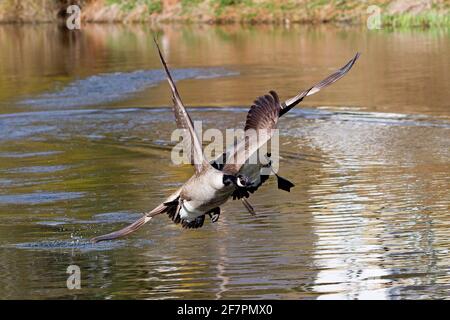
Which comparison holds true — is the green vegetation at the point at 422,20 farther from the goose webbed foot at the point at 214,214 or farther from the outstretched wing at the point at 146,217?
the goose webbed foot at the point at 214,214

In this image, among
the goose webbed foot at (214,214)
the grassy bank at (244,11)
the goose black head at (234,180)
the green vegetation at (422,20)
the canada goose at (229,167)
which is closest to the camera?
the goose black head at (234,180)

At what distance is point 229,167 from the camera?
8.80 m

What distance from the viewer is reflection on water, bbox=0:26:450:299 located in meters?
8.56

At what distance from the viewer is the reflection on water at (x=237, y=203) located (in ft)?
28.1

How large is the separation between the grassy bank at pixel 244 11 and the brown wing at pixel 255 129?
2805 centimetres

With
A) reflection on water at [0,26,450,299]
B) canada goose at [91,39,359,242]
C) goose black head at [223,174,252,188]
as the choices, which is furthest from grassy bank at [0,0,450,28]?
goose black head at [223,174,252,188]

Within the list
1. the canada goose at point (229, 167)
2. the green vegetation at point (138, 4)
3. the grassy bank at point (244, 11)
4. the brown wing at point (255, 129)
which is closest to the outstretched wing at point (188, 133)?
the canada goose at point (229, 167)

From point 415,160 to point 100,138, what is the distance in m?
4.76

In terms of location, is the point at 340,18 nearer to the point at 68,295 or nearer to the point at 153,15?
the point at 153,15

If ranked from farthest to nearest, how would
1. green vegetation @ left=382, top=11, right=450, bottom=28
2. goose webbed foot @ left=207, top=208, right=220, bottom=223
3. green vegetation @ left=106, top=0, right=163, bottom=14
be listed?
green vegetation @ left=106, top=0, right=163, bottom=14
green vegetation @ left=382, top=11, right=450, bottom=28
goose webbed foot @ left=207, top=208, right=220, bottom=223

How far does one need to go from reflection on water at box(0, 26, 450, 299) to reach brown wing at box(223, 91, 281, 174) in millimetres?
784

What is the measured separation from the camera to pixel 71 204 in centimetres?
1150

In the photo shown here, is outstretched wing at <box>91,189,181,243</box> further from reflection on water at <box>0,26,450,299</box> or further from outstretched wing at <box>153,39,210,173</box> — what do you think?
outstretched wing at <box>153,39,210,173</box>

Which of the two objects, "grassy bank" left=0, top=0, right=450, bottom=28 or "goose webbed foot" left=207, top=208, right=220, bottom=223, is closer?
"goose webbed foot" left=207, top=208, right=220, bottom=223
